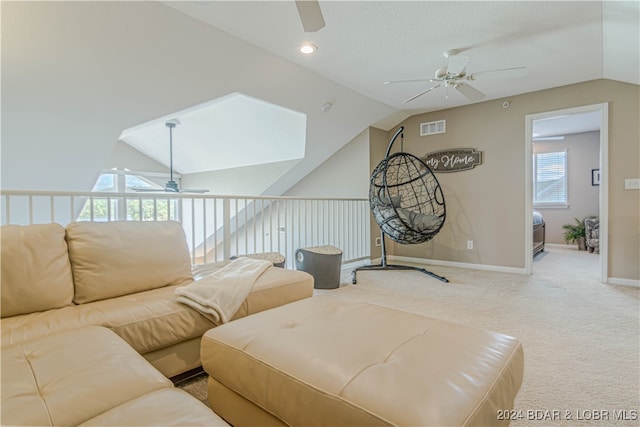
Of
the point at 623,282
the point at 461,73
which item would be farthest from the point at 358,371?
the point at 623,282

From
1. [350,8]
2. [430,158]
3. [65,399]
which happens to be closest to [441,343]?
[65,399]

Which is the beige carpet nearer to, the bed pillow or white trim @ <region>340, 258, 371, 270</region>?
white trim @ <region>340, 258, 371, 270</region>

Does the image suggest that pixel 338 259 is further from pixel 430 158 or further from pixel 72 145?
pixel 72 145

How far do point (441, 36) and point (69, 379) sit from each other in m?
3.25

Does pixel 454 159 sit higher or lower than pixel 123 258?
higher

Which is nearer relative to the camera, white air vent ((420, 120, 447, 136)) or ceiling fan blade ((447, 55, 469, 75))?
ceiling fan blade ((447, 55, 469, 75))

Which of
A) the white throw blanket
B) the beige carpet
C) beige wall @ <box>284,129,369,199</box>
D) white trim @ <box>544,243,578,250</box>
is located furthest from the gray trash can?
white trim @ <box>544,243,578,250</box>

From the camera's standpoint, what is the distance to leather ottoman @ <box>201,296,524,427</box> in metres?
0.81

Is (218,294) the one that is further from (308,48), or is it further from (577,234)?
(577,234)

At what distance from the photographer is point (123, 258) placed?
181 centimetres

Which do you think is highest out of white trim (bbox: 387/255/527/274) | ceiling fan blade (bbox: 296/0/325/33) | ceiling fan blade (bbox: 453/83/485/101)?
ceiling fan blade (bbox: 453/83/485/101)

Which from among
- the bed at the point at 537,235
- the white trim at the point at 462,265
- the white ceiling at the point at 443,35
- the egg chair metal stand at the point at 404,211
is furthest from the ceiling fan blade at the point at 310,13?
the bed at the point at 537,235

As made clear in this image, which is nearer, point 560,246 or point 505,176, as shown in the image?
point 505,176

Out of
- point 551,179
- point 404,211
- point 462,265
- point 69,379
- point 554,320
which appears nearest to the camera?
point 69,379
